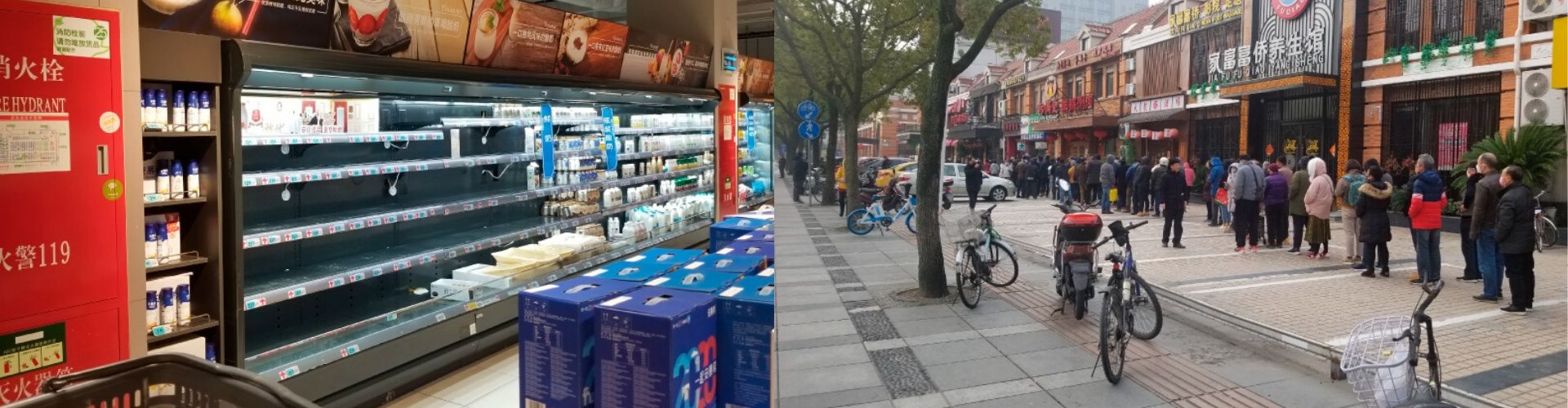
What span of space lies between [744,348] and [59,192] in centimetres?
264

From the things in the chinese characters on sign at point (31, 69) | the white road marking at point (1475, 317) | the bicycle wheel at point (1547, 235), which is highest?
the chinese characters on sign at point (31, 69)

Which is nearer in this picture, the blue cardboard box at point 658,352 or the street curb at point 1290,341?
the street curb at point 1290,341

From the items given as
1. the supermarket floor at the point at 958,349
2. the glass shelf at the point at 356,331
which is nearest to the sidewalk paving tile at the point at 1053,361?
the supermarket floor at the point at 958,349

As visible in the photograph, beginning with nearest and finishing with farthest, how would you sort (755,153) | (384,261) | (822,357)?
(822,357), (384,261), (755,153)

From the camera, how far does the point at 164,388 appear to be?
1.71 metres

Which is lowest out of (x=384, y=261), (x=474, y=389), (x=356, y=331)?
(x=474, y=389)

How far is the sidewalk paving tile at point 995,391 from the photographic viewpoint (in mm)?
1081

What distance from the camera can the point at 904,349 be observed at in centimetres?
116

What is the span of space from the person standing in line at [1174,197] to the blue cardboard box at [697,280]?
5.83ft

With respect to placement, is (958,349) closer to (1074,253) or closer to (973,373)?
(973,373)

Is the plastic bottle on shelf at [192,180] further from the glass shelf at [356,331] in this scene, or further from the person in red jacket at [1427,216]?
the person in red jacket at [1427,216]

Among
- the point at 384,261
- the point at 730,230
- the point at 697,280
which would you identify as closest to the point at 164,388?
the point at 697,280

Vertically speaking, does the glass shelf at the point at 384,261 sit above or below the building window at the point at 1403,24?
below

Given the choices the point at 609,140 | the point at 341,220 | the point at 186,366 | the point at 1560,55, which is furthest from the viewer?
the point at 609,140
